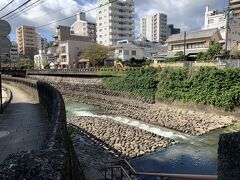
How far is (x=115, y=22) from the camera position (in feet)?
274

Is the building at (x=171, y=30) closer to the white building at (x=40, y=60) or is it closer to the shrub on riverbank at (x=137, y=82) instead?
the white building at (x=40, y=60)

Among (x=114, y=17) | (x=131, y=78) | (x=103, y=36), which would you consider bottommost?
(x=131, y=78)

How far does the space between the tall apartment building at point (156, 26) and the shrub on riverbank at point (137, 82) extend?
285 feet

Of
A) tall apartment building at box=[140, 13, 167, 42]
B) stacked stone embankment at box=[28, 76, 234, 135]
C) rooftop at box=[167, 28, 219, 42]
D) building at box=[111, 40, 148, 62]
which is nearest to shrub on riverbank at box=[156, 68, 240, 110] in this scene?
stacked stone embankment at box=[28, 76, 234, 135]

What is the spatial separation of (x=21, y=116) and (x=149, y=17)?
12146cm

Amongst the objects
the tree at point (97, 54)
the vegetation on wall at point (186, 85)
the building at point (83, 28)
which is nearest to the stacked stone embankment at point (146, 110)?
the vegetation on wall at point (186, 85)

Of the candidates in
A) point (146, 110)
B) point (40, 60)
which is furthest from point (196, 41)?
point (40, 60)

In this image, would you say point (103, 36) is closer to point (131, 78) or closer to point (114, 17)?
point (114, 17)

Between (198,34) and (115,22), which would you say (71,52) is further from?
(198,34)

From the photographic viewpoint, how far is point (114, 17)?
83.3 metres

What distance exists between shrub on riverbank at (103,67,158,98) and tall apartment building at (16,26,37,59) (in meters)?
97.0

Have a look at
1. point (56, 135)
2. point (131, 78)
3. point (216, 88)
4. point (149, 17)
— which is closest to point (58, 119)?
point (56, 135)

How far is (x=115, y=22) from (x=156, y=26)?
4348cm

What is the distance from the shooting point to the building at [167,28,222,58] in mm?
42969
